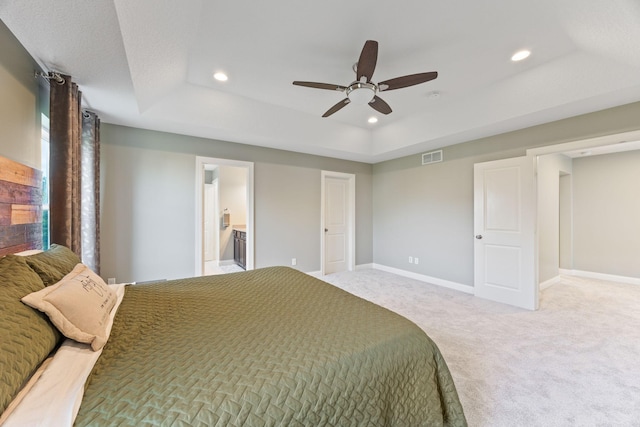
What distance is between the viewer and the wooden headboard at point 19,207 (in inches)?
63.0

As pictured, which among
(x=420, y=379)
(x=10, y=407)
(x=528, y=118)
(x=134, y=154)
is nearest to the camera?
(x=10, y=407)

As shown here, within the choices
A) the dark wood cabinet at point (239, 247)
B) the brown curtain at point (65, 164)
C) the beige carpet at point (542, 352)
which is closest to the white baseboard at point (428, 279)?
the beige carpet at point (542, 352)

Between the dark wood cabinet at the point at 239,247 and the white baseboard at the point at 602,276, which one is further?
the dark wood cabinet at the point at 239,247

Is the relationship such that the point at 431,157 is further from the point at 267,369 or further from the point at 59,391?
the point at 59,391

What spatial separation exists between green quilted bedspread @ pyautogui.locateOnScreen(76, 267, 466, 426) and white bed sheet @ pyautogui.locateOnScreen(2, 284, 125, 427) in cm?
3

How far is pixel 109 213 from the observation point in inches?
131

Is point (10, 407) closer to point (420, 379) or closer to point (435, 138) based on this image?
point (420, 379)


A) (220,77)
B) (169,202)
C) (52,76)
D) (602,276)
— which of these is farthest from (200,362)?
(602,276)

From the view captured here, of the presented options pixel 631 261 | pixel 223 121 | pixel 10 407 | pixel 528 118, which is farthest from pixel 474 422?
pixel 631 261

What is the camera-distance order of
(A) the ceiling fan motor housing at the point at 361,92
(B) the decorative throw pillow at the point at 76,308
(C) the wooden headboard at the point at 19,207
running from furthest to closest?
1. (A) the ceiling fan motor housing at the point at 361,92
2. (C) the wooden headboard at the point at 19,207
3. (B) the decorative throw pillow at the point at 76,308

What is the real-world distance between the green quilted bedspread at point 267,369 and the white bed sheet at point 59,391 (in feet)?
0.11

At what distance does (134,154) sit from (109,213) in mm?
845

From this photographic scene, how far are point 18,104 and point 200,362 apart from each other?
2.36 meters

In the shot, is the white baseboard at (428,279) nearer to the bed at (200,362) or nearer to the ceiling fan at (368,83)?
the ceiling fan at (368,83)
